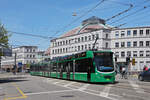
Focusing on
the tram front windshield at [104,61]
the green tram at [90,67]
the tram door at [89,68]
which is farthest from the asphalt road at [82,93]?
the tram door at [89,68]

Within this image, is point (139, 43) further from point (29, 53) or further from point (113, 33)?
point (29, 53)

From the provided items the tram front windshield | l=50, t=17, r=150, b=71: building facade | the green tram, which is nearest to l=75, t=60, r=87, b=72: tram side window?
the green tram

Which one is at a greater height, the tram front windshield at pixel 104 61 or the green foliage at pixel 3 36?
the green foliage at pixel 3 36

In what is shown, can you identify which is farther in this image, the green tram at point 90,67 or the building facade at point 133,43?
the building facade at point 133,43

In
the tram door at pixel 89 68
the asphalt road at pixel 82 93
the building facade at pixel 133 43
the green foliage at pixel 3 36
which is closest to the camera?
the asphalt road at pixel 82 93

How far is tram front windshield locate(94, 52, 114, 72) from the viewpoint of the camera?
1889 centimetres

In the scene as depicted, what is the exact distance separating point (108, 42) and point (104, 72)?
4705 centimetres

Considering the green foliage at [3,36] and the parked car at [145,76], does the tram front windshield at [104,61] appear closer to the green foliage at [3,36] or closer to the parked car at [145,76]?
the parked car at [145,76]

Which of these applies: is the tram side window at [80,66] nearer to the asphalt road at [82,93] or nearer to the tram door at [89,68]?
the tram door at [89,68]

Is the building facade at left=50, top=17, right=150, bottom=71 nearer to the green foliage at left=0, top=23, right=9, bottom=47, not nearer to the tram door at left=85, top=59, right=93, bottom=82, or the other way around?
the green foliage at left=0, top=23, right=9, bottom=47

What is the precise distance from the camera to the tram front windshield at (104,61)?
1889 cm

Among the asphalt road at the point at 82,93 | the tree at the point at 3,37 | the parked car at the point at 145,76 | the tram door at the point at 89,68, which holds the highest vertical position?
the tree at the point at 3,37

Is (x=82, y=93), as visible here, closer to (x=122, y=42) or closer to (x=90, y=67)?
(x=90, y=67)

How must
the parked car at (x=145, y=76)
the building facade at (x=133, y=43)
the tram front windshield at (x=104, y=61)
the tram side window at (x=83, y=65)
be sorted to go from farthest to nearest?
1. the building facade at (x=133, y=43)
2. the parked car at (x=145, y=76)
3. the tram side window at (x=83, y=65)
4. the tram front windshield at (x=104, y=61)
